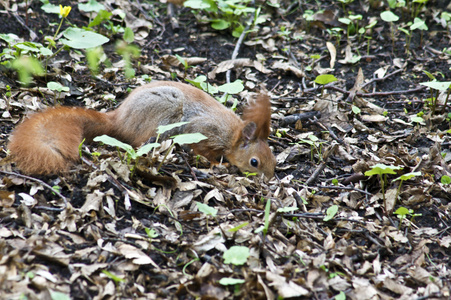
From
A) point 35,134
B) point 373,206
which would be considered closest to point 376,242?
point 373,206

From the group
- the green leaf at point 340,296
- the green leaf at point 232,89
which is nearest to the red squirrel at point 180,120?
the green leaf at point 232,89

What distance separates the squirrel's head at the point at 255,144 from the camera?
15.2 feet

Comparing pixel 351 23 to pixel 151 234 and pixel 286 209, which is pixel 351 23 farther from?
pixel 151 234

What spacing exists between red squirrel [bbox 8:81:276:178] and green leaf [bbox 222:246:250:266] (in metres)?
1.71

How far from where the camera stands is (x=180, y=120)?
4906mm

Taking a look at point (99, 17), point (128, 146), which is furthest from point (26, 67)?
point (128, 146)

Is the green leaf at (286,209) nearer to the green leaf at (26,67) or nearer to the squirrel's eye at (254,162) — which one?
the squirrel's eye at (254,162)

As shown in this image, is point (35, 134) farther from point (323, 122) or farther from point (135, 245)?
point (323, 122)

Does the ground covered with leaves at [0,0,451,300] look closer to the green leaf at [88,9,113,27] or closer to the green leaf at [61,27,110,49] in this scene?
the green leaf at [88,9,113,27]

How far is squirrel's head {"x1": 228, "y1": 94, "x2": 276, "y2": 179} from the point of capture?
15.2ft

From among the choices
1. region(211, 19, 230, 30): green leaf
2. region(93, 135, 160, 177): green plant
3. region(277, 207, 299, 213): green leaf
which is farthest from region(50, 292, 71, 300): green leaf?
region(211, 19, 230, 30): green leaf

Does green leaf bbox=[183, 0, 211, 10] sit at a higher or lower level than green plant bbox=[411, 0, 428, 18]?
higher

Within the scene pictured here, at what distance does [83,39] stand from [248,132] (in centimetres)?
207

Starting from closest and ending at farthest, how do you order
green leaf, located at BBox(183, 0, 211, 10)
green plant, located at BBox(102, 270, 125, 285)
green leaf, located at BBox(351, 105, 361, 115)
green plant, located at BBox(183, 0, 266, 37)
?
1. green plant, located at BBox(102, 270, 125, 285)
2. green leaf, located at BBox(351, 105, 361, 115)
3. green leaf, located at BBox(183, 0, 211, 10)
4. green plant, located at BBox(183, 0, 266, 37)
